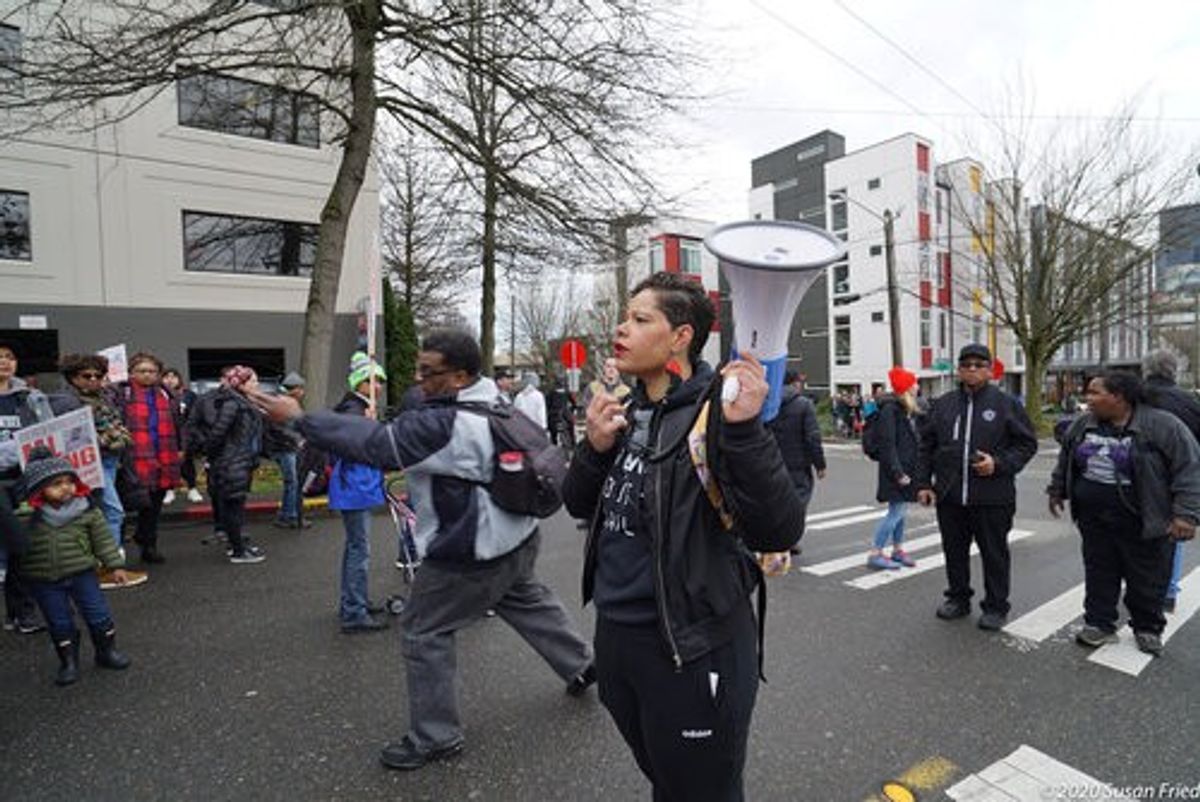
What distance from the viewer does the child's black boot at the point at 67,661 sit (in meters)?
3.67

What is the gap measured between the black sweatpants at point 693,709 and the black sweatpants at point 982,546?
3.38 m

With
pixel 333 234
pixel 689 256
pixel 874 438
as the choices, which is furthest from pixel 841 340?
pixel 874 438

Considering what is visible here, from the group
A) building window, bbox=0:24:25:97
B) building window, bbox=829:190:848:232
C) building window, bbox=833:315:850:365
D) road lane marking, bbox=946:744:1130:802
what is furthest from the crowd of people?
building window, bbox=829:190:848:232

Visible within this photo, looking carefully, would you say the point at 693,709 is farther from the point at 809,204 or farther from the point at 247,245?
the point at 809,204

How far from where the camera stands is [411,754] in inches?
110

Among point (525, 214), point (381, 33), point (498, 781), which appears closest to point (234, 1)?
point (381, 33)

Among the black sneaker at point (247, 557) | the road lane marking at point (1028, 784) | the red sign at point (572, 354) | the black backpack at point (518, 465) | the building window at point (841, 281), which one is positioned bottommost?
the road lane marking at point (1028, 784)

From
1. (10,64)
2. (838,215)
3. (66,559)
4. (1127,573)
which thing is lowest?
(1127,573)

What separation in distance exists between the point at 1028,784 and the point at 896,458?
3536 millimetres

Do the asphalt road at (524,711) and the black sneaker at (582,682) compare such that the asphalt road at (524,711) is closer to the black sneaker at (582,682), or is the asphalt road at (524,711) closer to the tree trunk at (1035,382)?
the black sneaker at (582,682)

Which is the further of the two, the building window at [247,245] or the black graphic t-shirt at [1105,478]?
the building window at [247,245]

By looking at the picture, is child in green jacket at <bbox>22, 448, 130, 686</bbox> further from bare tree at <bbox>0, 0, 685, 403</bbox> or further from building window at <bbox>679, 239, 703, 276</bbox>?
building window at <bbox>679, 239, 703, 276</bbox>

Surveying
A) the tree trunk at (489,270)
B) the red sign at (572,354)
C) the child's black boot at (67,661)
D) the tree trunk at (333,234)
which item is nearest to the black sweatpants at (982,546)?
the child's black boot at (67,661)

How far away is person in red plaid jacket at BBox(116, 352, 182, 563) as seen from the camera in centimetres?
620
